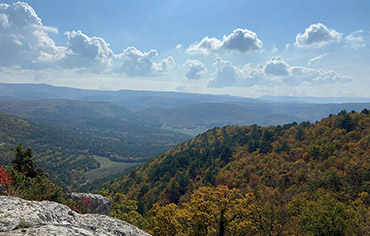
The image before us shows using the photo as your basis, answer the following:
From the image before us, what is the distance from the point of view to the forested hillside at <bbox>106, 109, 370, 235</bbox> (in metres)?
34.6

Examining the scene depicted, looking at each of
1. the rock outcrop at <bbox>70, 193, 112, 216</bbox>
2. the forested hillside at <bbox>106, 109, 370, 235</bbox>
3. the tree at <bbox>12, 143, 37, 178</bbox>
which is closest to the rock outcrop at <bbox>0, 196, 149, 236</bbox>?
the forested hillside at <bbox>106, 109, 370, 235</bbox>

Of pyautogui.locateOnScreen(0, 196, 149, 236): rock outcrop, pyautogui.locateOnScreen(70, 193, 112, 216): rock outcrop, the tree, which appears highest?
pyautogui.locateOnScreen(0, 196, 149, 236): rock outcrop

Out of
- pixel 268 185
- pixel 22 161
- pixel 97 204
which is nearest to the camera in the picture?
pixel 22 161

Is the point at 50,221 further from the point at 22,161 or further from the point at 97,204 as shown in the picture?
the point at 22,161

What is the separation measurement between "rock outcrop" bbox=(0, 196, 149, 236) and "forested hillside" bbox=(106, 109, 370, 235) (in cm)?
1674

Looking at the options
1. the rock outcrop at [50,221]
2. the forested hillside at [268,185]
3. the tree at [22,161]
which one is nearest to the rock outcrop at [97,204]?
the forested hillside at [268,185]

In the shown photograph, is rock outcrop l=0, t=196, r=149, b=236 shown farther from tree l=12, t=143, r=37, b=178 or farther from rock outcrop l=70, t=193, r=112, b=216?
tree l=12, t=143, r=37, b=178

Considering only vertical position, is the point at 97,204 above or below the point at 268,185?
above

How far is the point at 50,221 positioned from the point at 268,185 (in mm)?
76183

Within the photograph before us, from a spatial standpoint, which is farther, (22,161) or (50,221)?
(22,161)

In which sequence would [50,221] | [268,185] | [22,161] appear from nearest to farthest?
[50,221]
[22,161]
[268,185]

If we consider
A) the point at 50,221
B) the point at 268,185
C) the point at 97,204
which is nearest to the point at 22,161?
the point at 97,204

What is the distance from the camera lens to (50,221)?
1777 centimetres

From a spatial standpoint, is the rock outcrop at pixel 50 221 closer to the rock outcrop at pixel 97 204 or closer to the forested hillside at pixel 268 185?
the forested hillside at pixel 268 185
